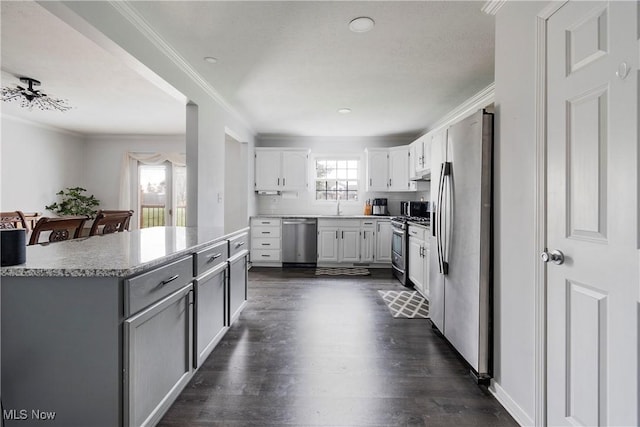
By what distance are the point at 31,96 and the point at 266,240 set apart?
3.57m

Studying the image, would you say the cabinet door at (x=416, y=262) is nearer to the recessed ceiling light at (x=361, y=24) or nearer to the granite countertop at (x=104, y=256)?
the recessed ceiling light at (x=361, y=24)

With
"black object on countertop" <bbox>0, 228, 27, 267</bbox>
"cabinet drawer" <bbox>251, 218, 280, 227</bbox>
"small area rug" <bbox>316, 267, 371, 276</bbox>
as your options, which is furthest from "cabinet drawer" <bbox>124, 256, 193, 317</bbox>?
"cabinet drawer" <bbox>251, 218, 280, 227</bbox>

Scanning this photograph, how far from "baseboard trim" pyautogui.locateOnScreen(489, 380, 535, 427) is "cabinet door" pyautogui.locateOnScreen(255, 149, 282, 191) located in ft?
15.0

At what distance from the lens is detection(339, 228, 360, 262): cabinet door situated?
5363mm

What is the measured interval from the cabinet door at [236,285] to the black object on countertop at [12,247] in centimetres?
140

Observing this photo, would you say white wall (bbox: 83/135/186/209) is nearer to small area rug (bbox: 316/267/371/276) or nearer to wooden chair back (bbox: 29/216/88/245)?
wooden chair back (bbox: 29/216/88/245)

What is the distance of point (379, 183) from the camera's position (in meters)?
5.72

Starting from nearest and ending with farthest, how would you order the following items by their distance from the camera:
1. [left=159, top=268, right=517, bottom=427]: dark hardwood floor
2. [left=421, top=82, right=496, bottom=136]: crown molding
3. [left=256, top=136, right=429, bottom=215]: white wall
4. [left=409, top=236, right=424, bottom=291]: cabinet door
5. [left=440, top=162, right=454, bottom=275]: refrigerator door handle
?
[left=159, top=268, right=517, bottom=427]: dark hardwood floor
[left=440, top=162, right=454, bottom=275]: refrigerator door handle
[left=421, top=82, right=496, bottom=136]: crown molding
[left=409, top=236, right=424, bottom=291]: cabinet door
[left=256, top=136, right=429, bottom=215]: white wall

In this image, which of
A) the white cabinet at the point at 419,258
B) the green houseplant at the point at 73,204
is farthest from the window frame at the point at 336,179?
the green houseplant at the point at 73,204

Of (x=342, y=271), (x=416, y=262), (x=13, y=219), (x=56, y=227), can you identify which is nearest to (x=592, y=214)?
(x=416, y=262)

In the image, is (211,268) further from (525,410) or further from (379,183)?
(379,183)

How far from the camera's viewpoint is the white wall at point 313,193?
604 centimetres

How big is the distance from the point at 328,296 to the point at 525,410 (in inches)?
92.4

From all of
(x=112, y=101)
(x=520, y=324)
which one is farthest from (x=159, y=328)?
(x=112, y=101)
